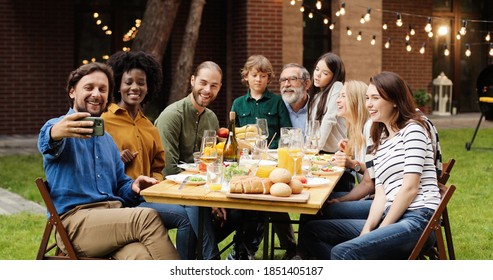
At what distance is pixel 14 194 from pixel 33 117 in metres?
6.30

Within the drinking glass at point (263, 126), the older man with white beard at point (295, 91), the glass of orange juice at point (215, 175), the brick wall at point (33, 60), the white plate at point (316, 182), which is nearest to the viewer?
the glass of orange juice at point (215, 175)

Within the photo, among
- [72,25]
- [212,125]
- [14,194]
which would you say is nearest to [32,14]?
[72,25]

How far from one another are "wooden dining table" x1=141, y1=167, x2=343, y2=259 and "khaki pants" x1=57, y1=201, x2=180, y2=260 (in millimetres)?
140

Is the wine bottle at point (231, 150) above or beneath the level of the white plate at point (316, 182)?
above

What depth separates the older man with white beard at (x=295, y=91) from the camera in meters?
6.73

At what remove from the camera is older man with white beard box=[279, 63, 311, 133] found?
6734 mm

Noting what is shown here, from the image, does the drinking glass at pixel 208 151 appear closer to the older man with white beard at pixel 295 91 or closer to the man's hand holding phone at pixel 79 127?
the man's hand holding phone at pixel 79 127

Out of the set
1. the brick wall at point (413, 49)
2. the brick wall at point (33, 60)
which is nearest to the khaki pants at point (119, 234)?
the brick wall at point (33, 60)

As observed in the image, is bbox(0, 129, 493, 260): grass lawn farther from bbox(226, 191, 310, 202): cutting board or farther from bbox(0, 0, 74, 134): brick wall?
bbox(0, 0, 74, 134): brick wall

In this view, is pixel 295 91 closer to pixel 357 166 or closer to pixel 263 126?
pixel 263 126

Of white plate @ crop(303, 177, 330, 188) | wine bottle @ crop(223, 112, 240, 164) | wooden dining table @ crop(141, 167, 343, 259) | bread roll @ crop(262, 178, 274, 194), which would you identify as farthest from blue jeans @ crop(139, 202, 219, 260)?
bread roll @ crop(262, 178, 274, 194)

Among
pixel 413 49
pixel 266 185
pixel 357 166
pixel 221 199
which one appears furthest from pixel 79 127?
pixel 413 49

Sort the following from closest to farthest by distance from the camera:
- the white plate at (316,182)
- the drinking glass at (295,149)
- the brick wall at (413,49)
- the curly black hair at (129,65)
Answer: the white plate at (316,182)
the drinking glass at (295,149)
the curly black hair at (129,65)
the brick wall at (413,49)

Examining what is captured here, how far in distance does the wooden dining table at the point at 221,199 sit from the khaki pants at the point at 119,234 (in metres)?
0.14
